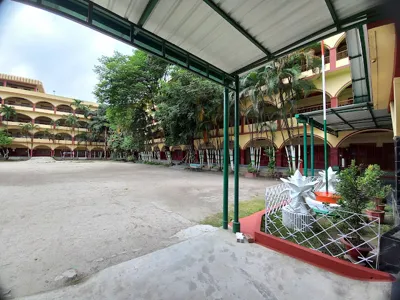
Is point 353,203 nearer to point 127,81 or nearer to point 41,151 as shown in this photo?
point 127,81

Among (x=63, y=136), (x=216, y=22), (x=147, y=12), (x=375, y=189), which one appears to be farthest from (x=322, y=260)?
(x=63, y=136)

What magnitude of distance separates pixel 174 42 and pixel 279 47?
1.63 metres

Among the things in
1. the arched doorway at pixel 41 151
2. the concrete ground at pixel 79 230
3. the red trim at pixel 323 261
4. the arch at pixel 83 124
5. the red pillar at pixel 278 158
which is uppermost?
the arch at pixel 83 124

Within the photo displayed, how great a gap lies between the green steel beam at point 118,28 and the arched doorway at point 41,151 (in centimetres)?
4394

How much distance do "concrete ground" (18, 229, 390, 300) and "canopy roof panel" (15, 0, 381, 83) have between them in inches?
118

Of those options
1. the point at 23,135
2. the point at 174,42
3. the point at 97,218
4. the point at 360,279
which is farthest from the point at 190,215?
the point at 23,135

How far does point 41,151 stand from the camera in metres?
35.8

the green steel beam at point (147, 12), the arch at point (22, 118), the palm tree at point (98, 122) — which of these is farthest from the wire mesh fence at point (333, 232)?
the arch at point (22, 118)

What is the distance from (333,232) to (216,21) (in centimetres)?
418

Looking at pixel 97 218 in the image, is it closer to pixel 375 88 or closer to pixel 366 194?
pixel 366 194

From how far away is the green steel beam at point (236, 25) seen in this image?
83.3 inches

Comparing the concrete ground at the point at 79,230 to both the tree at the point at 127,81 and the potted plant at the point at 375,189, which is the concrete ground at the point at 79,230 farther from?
the tree at the point at 127,81

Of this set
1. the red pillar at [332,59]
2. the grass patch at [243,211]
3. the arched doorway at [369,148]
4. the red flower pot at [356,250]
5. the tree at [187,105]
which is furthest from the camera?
the tree at [187,105]

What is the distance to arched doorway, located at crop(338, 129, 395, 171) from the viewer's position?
11188 mm
